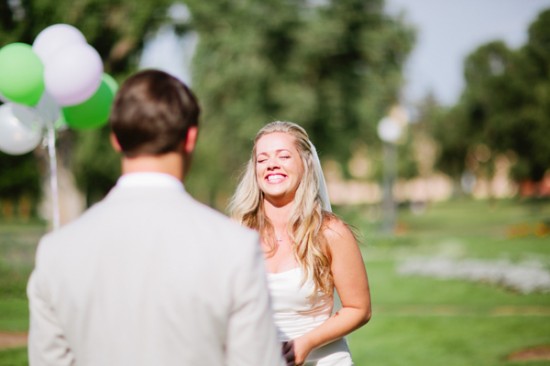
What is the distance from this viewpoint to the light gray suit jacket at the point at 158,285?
1722 millimetres

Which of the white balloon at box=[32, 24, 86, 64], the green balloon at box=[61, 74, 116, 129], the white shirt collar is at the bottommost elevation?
the white shirt collar

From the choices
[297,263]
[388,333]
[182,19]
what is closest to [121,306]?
[297,263]

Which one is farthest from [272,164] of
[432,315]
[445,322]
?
[432,315]

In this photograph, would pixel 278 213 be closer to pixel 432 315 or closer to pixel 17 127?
pixel 17 127

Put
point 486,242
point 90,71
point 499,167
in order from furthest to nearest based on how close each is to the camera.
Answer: point 499,167 → point 486,242 → point 90,71

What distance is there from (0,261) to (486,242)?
1731 cm

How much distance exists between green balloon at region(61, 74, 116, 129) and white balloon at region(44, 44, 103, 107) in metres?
0.33

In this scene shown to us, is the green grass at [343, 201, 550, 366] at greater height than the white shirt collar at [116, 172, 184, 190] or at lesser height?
lesser

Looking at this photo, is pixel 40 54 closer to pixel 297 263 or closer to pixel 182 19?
pixel 297 263

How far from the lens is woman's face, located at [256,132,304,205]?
10.5 feet

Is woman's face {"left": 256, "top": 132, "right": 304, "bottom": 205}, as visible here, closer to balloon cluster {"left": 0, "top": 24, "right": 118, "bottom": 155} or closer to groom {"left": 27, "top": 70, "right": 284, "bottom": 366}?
groom {"left": 27, "top": 70, "right": 284, "bottom": 366}

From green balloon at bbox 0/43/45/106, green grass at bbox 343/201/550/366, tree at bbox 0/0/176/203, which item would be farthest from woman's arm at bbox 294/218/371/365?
tree at bbox 0/0/176/203

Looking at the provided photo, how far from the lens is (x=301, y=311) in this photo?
121 inches

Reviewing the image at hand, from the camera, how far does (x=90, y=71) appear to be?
5.91m
